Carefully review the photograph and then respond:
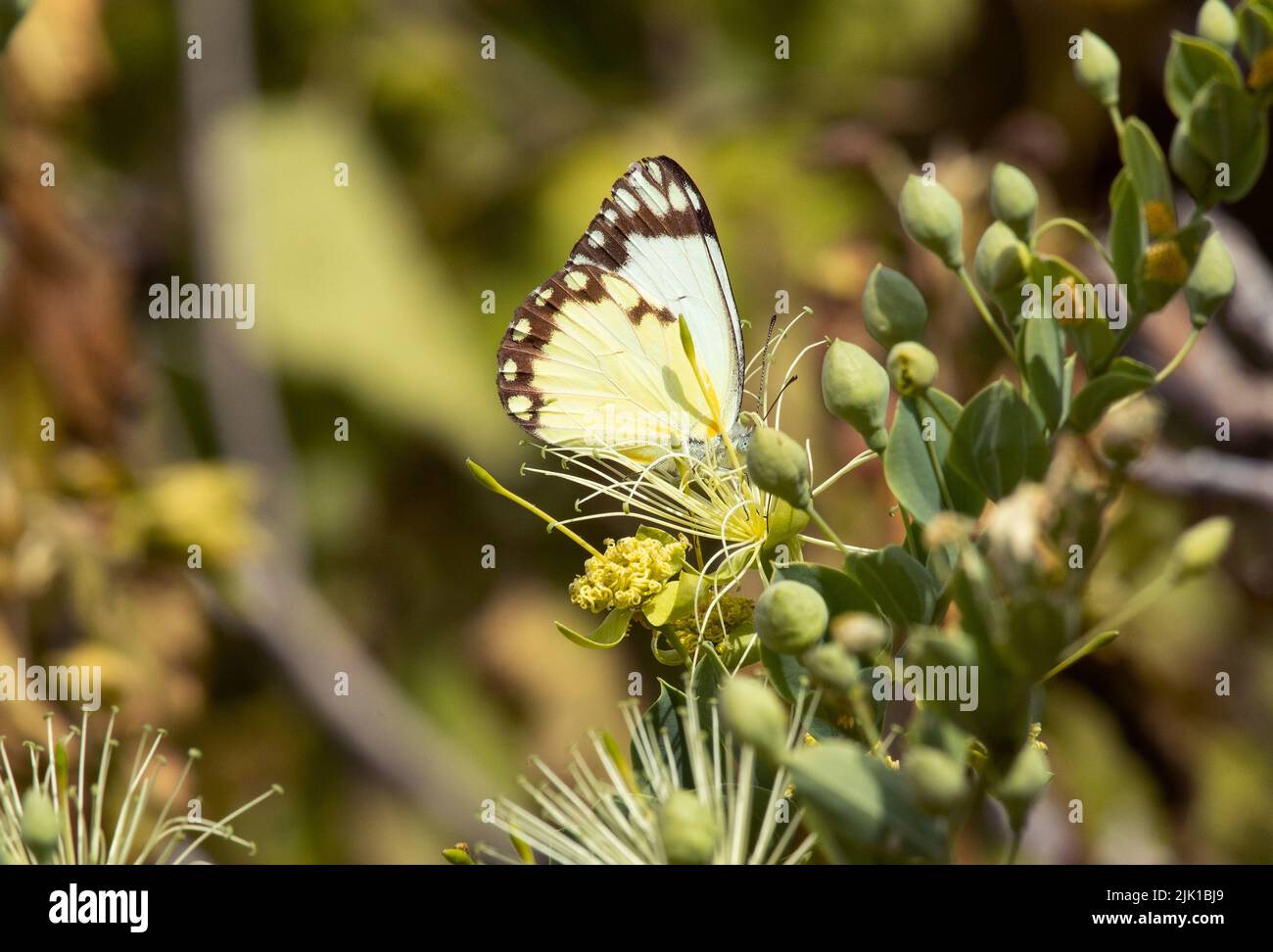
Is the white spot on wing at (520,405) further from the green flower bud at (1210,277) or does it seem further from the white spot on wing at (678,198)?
the green flower bud at (1210,277)

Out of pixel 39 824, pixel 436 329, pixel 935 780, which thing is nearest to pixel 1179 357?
pixel 935 780

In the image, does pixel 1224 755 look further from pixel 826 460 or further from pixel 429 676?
pixel 429 676

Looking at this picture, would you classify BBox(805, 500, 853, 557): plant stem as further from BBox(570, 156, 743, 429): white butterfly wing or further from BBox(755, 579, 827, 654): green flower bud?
BBox(570, 156, 743, 429): white butterfly wing

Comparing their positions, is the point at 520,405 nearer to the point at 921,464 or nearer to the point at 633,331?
the point at 633,331

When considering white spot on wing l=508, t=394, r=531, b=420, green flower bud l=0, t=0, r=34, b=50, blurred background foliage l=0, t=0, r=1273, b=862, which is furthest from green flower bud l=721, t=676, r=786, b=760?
blurred background foliage l=0, t=0, r=1273, b=862

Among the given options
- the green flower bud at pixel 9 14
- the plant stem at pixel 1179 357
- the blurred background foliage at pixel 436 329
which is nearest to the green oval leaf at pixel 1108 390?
the plant stem at pixel 1179 357
